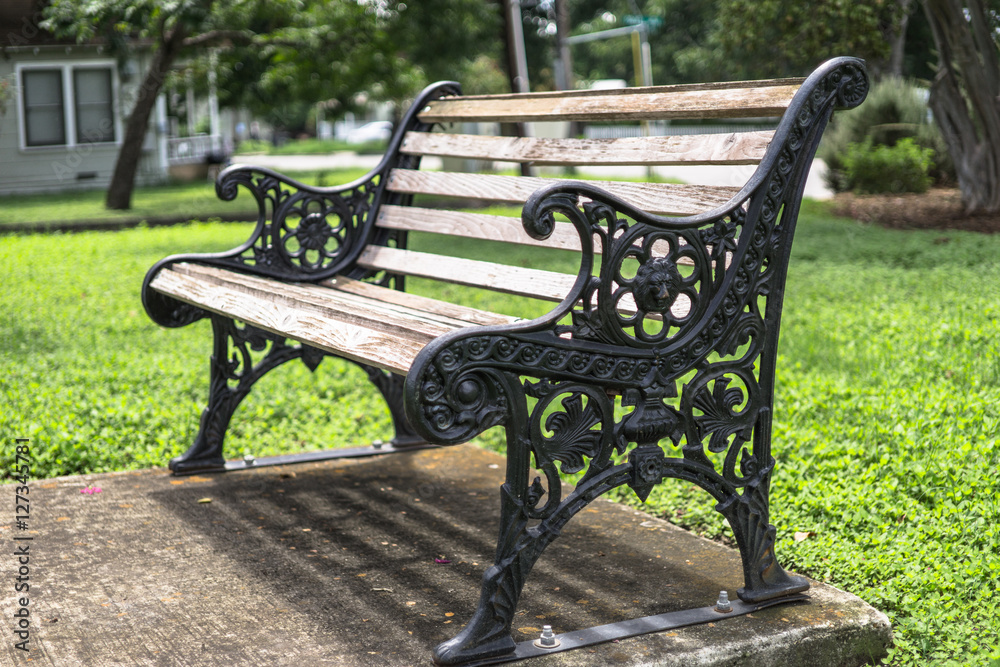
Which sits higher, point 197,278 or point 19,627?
point 197,278

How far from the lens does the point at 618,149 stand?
289 centimetres

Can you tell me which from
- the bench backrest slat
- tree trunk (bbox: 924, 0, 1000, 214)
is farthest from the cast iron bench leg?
tree trunk (bbox: 924, 0, 1000, 214)

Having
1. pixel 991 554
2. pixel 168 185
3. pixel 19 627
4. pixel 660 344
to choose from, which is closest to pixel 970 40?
pixel 991 554

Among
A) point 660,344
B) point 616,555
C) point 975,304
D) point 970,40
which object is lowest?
point 616,555

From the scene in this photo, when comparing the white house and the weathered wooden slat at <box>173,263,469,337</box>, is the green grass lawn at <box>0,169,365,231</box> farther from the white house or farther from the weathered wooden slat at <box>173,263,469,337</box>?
the weathered wooden slat at <box>173,263,469,337</box>

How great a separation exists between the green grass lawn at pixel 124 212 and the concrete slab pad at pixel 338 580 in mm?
8496

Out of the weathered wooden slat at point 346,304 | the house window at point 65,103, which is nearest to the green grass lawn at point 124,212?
the house window at point 65,103

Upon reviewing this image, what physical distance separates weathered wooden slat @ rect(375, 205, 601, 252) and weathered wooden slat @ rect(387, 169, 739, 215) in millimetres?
74

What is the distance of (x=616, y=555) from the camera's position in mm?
2998

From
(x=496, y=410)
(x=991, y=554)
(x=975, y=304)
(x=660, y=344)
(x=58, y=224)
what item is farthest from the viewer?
(x=58, y=224)

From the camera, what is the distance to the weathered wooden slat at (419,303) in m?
3.05

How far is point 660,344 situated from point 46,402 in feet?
11.2

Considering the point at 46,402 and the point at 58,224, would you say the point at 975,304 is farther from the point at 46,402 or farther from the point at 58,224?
the point at 58,224

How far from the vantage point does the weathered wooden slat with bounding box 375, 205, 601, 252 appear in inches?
121
